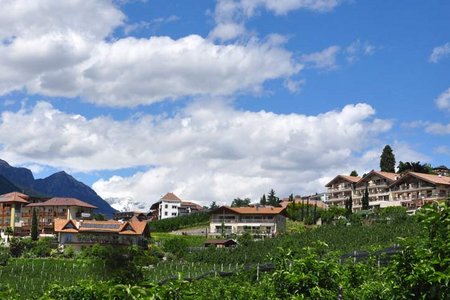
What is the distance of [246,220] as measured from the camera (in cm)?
10119

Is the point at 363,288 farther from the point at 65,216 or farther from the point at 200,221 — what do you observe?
the point at 65,216

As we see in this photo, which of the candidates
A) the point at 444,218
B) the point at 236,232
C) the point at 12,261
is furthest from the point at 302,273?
the point at 236,232

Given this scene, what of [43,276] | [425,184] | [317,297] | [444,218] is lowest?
[43,276]

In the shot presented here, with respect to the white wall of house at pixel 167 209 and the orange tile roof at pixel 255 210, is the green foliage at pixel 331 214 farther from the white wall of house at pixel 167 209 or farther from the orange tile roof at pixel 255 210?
the white wall of house at pixel 167 209

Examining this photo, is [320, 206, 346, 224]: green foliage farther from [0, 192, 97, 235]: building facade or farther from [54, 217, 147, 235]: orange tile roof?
[0, 192, 97, 235]: building facade

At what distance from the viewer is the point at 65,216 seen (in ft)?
378

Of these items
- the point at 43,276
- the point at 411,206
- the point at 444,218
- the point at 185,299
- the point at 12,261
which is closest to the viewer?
the point at 185,299

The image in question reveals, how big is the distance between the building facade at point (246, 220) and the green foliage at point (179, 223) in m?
8.44

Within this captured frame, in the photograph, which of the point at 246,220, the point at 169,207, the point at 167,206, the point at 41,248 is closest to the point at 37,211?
the point at 41,248

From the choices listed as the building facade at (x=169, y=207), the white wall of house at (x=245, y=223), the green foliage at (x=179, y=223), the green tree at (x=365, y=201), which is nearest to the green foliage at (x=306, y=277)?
the white wall of house at (x=245, y=223)

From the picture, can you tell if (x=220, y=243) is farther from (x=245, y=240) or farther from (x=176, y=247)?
(x=176, y=247)

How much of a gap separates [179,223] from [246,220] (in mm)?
14828

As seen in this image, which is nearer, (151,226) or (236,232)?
(236,232)

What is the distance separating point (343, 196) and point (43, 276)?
73237 mm
